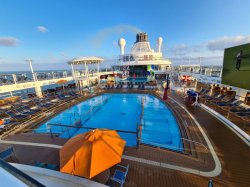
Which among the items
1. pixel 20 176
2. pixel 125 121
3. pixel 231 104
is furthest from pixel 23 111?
pixel 231 104

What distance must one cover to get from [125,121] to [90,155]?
6223 millimetres

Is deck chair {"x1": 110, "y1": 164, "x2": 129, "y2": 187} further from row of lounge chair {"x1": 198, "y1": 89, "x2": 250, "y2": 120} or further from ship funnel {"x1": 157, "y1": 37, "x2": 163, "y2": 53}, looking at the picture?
ship funnel {"x1": 157, "y1": 37, "x2": 163, "y2": 53}

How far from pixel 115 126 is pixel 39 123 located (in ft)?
15.1

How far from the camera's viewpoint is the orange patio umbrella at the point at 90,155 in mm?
2684

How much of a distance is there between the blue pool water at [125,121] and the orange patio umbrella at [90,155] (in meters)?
2.49

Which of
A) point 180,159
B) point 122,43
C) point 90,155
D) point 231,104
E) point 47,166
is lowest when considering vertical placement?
point 180,159

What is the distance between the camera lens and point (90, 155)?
9.28ft

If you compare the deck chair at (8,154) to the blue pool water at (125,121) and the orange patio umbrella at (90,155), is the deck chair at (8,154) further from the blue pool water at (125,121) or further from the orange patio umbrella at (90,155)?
the orange patio umbrella at (90,155)

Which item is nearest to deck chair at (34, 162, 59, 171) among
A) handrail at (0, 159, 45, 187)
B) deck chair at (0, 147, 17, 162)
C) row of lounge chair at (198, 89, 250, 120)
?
deck chair at (0, 147, 17, 162)

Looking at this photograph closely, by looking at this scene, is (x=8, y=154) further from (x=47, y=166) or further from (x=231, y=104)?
(x=231, y=104)

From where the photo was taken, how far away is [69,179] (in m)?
2.88

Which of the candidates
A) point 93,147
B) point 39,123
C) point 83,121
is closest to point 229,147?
point 93,147

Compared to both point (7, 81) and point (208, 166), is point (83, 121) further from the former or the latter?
point (7, 81)

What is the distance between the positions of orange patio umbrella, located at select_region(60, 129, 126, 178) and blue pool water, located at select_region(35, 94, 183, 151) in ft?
8.18
